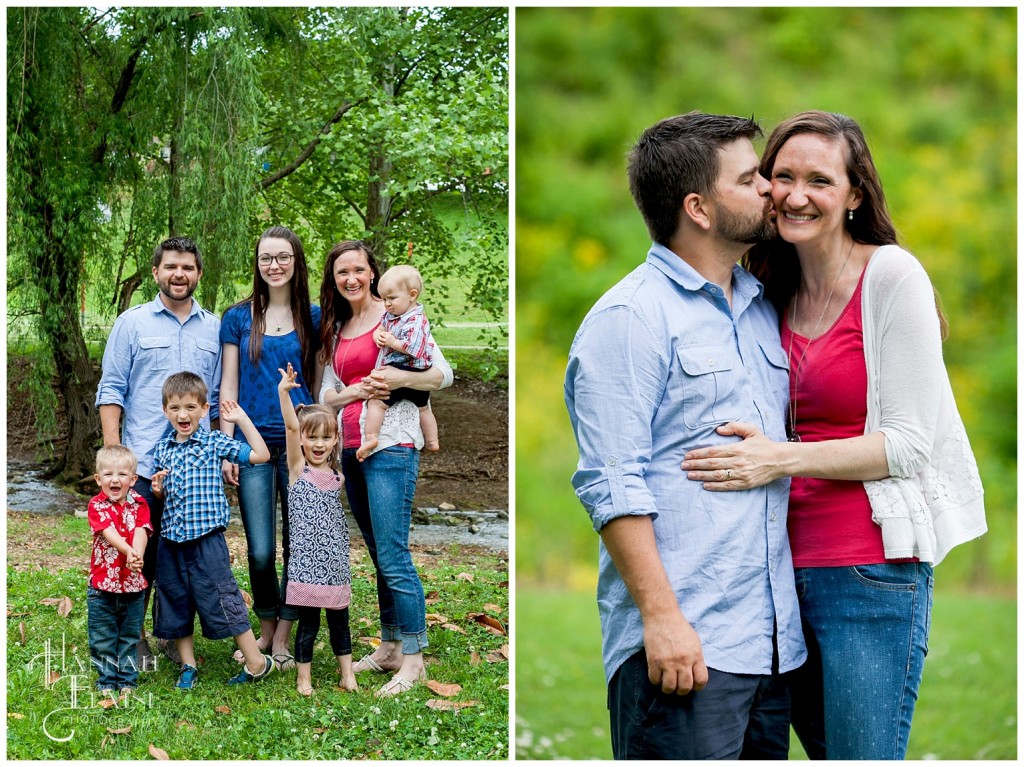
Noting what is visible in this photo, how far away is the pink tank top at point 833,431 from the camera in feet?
7.52

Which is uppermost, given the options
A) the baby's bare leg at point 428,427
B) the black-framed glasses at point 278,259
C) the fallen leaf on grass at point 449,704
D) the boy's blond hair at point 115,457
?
the black-framed glasses at point 278,259

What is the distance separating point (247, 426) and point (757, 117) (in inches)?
170

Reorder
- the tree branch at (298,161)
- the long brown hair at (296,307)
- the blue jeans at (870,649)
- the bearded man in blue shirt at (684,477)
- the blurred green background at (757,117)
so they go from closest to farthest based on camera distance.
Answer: the bearded man in blue shirt at (684,477), the blue jeans at (870,649), the long brown hair at (296,307), the tree branch at (298,161), the blurred green background at (757,117)

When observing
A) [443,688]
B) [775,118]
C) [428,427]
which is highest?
[775,118]

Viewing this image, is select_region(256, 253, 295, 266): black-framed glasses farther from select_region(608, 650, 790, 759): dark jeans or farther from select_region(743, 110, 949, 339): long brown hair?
select_region(608, 650, 790, 759): dark jeans

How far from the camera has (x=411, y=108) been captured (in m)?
3.55

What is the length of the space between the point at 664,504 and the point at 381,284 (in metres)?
1.34

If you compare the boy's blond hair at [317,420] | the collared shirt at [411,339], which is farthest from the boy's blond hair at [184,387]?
the collared shirt at [411,339]

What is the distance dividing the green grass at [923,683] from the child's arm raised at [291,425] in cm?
140

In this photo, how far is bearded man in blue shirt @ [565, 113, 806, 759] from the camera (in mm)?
2146

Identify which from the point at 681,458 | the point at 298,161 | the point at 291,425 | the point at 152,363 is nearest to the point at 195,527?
the point at 291,425

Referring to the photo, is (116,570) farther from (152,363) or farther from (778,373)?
(778,373)

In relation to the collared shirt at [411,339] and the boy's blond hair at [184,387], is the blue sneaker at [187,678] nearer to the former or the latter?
the boy's blond hair at [184,387]

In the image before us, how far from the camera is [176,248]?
132 inches
